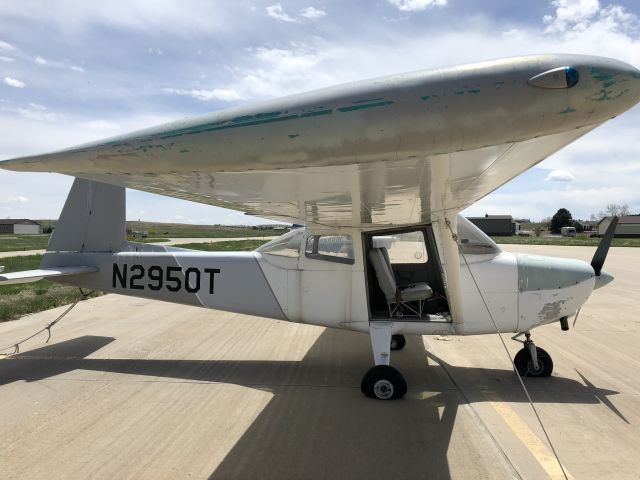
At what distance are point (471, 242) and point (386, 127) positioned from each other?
400 centimetres

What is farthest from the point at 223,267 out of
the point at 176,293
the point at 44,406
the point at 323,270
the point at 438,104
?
the point at 438,104

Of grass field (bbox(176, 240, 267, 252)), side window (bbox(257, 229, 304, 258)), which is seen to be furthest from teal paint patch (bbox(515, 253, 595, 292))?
grass field (bbox(176, 240, 267, 252))

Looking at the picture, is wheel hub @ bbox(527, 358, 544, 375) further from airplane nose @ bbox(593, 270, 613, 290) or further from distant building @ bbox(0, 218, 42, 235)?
distant building @ bbox(0, 218, 42, 235)

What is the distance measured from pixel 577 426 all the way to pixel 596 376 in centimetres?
173

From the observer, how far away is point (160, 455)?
11.3ft

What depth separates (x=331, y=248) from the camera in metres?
5.40

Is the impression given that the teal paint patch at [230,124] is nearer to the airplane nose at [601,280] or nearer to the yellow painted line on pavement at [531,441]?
the yellow painted line on pavement at [531,441]

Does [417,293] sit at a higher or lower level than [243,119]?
lower

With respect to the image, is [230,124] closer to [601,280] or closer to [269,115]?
[269,115]

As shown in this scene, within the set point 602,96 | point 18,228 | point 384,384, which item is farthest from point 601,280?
point 18,228

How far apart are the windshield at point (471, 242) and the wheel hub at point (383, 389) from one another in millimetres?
1831

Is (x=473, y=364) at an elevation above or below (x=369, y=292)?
below

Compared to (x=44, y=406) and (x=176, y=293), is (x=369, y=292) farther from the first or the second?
(x=44, y=406)

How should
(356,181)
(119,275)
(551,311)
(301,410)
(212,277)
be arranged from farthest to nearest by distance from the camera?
(119,275)
(212,277)
(551,311)
(301,410)
(356,181)
